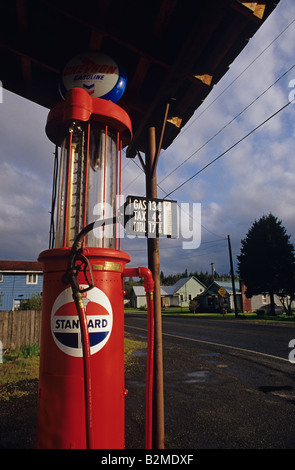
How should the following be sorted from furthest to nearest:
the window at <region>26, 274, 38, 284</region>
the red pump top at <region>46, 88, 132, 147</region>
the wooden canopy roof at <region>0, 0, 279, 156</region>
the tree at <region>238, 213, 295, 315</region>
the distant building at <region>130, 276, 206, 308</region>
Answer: the distant building at <region>130, 276, 206, 308</region> → the tree at <region>238, 213, 295, 315</region> → the window at <region>26, 274, 38, 284</region> → the wooden canopy roof at <region>0, 0, 279, 156</region> → the red pump top at <region>46, 88, 132, 147</region>

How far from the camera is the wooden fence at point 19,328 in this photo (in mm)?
11031

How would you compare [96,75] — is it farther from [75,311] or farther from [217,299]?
[217,299]

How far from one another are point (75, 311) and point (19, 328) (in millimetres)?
10377

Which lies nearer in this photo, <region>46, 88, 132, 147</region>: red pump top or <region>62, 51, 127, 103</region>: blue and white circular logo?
<region>46, 88, 132, 147</region>: red pump top

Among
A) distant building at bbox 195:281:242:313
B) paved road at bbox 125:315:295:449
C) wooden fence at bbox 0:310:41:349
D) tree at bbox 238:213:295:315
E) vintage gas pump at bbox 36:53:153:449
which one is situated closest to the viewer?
vintage gas pump at bbox 36:53:153:449

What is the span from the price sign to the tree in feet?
108

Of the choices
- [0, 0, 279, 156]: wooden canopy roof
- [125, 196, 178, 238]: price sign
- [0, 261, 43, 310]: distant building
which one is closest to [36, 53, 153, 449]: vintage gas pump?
[125, 196, 178, 238]: price sign

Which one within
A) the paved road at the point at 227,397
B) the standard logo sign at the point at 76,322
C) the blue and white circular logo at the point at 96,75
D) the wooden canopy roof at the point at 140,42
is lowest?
the paved road at the point at 227,397

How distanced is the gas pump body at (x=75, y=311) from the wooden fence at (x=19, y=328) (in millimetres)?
9828

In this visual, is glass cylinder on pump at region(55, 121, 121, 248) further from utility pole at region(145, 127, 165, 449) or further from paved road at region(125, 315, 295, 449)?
paved road at region(125, 315, 295, 449)

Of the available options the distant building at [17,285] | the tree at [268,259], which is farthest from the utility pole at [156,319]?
the tree at [268,259]

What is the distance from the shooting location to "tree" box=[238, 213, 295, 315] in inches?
1291

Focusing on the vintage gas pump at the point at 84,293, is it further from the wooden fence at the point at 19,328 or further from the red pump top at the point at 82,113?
the wooden fence at the point at 19,328

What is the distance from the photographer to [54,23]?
328 cm
